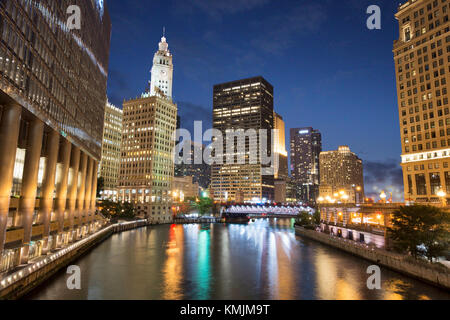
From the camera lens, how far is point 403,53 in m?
100

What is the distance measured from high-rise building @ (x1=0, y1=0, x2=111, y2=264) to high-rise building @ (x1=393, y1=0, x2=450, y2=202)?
311ft

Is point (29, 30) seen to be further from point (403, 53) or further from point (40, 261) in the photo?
point (403, 53)

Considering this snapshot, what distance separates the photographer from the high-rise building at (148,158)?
507 ft

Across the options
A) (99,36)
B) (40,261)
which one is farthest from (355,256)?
(99,36)

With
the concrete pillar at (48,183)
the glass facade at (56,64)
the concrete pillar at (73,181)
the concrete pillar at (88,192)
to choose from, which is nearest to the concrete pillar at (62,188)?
the glass facade at (56,64)

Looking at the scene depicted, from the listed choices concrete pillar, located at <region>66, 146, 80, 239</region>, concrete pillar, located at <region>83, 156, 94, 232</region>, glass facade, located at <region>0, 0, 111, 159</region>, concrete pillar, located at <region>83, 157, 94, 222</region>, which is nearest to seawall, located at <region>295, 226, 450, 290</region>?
glass facade, located at <region>0, 0, 111, 159</region>

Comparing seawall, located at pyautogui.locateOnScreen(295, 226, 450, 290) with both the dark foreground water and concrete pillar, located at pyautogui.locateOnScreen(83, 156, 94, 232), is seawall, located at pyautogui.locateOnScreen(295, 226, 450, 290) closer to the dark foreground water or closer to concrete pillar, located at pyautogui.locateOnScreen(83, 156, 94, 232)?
the dark foreground water

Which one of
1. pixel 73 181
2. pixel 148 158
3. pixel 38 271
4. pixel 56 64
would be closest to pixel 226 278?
pixel 38 271

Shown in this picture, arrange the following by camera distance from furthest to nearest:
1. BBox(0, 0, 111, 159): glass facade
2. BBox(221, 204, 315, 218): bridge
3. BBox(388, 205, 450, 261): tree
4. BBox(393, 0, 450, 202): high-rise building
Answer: BBox(221, 204, 315, 218): bridge
BBox(393, 0, 450, 202): high-rise building
BBox(388, 205, 450, 261): tree
BBox(0, 0, 111, 159): glass facade

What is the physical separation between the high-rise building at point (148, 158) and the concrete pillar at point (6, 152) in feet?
386

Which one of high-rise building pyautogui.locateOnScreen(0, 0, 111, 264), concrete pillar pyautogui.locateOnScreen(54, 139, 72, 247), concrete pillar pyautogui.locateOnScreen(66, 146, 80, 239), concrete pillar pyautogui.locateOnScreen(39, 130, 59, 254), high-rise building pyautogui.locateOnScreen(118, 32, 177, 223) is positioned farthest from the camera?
high-rise building pyautogui.locateOnScreen(118, 32, 177, 223)

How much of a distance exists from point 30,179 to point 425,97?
104868 mm

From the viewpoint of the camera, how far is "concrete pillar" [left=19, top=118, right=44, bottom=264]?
42250 millimetres

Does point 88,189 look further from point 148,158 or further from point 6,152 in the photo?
point 148,158
